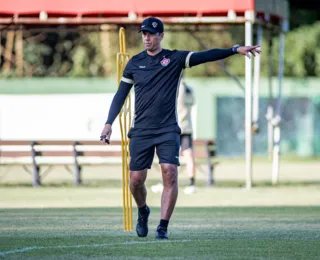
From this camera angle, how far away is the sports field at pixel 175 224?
9.12 meters

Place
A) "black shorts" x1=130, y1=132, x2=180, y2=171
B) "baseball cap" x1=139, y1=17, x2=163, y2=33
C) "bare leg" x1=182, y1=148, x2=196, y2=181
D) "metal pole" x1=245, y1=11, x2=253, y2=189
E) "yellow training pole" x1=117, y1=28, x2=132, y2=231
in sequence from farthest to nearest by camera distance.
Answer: "metal pole" x1=245, y1=11, x2=253, y2=189 < "bare leg" x1=182, y1=148, x2=196, y2=181 < "yellow training pole" x1=117, y1=28, x2=132, y2=231 < "black shorts" x1=130, y1=132, x2=180, y2=171 < "baseball cap" x1=139, y1=17, x2=163, y2=33

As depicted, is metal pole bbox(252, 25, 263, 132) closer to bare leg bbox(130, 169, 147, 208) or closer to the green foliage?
bare leg bbox(130, 169, 147, 208)

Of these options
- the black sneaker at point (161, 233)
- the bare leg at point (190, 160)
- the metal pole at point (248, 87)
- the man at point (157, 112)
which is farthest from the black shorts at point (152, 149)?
the metal pole at point (248, 87)

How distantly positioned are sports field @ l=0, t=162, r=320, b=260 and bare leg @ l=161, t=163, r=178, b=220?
10.8 inches

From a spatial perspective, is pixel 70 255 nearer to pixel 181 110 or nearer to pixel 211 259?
pixel 211 259

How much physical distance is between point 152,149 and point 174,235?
0.95 meters

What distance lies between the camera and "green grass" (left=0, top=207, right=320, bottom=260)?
8977 millimetres

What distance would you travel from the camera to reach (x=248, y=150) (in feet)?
64.3

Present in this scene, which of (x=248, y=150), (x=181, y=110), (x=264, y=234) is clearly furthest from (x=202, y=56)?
(x=248, y=150)

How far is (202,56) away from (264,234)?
6.76 feet

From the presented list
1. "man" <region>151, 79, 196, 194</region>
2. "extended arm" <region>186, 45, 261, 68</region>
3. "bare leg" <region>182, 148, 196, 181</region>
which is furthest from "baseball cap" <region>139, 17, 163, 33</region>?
"bare leg" <region>182, 148, 196, 181</region>

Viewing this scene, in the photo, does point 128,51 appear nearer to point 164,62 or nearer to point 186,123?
point 186,123

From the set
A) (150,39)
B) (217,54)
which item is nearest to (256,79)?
(150,39)

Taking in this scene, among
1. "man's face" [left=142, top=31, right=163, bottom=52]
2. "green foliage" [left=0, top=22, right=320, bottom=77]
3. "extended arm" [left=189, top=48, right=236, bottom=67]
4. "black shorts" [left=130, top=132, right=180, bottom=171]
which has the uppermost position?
"green foliage" [left=0, top=22, right=320, bottom=77]
